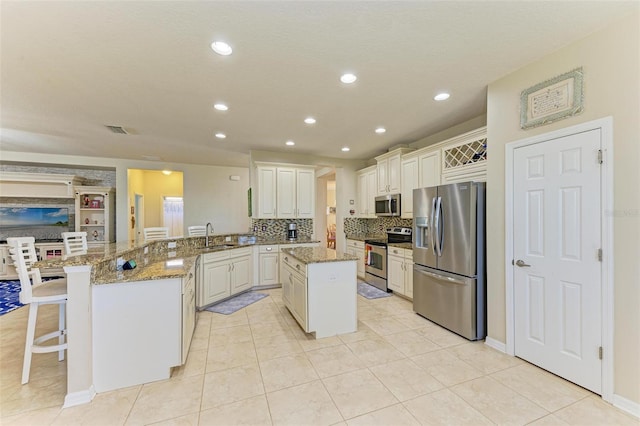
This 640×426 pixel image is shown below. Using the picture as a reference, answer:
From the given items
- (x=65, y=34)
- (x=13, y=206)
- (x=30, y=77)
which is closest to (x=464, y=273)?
(x=65, y=34)

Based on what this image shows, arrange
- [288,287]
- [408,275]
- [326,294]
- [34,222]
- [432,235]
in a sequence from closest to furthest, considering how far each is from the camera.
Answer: [326,294] < [432,235] < [288,287] < [408,275] < [34,222]

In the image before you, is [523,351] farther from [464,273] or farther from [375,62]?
[375,62]

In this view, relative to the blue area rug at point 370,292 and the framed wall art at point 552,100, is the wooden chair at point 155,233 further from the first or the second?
the framed wall art at point 552,100

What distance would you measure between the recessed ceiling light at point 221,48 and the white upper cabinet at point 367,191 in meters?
3.83

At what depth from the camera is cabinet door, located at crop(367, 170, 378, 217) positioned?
5.39 m

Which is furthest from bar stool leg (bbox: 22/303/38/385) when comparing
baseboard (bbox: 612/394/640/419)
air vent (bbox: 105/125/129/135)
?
baseboard (bbox: 612/394/640/419)

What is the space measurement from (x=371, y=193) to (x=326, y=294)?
9.93ft

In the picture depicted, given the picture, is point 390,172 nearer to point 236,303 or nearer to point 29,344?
point 236,303

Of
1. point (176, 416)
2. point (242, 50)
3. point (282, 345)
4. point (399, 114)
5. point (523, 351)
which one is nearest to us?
point (176, 416)

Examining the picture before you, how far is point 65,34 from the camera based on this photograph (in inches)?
73.9

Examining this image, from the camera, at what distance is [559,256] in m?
2.18

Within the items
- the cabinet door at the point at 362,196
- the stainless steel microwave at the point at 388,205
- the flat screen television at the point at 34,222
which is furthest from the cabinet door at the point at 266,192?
the flat screen television at the point at 34,222

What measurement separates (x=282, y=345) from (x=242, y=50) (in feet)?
9.30

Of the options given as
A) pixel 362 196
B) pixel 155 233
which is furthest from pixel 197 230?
pixel 362 196
